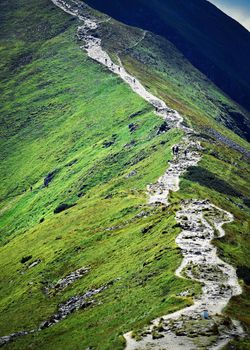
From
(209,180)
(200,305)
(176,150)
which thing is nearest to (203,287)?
(200,305)

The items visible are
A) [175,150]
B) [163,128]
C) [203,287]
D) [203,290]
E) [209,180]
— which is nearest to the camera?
[203,290]

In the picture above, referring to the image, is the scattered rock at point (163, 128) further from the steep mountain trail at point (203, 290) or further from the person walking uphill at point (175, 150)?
the steep mountain trail at point (203, 290)

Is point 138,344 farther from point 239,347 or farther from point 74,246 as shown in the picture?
point 74,246

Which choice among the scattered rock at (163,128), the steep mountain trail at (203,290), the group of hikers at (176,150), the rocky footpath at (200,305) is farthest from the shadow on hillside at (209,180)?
the scattered rock at (163,128)

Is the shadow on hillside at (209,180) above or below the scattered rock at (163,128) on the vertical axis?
above

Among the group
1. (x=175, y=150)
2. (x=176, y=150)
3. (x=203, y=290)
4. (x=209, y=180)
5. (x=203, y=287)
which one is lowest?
(x=175, y=150)

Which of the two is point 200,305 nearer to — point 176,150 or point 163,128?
point 176,150

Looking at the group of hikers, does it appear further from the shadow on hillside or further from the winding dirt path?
the winding dirt path

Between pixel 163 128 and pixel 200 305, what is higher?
pixel 200 305
